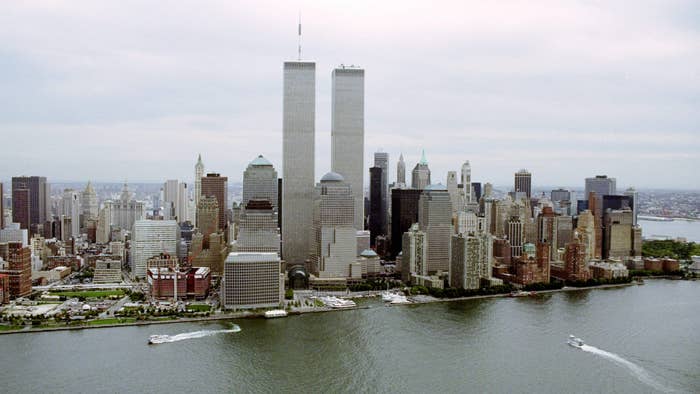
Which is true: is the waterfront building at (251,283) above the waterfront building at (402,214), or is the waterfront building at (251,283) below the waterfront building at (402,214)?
below

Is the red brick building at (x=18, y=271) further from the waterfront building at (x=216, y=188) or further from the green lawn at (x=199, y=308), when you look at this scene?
the waterfront building at (x=216, y=188)

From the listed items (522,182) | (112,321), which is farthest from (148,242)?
(522,182)

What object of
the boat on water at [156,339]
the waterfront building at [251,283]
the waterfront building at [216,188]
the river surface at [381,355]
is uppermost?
the waterfront building at [216,188]

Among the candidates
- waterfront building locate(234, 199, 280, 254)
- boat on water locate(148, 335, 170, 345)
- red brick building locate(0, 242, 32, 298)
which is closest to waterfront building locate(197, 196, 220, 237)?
waterfront building locate(234, 199, 280, 254)

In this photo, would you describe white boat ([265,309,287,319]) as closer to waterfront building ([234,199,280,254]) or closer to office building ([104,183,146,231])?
waterfront building ([234,199,280,254])

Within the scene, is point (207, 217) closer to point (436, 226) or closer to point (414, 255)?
point (414, 255)

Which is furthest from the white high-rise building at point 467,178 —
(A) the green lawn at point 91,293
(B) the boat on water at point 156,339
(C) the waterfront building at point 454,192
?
(B) the boat on water at point 156,339

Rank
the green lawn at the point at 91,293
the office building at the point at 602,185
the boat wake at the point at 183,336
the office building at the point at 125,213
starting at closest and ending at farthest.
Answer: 1. the boat wake at the point at 183,336
2. the green lawn at the point at 91,293
3. the office building at the point at 125,213
4. the office building at the point at 602,185
